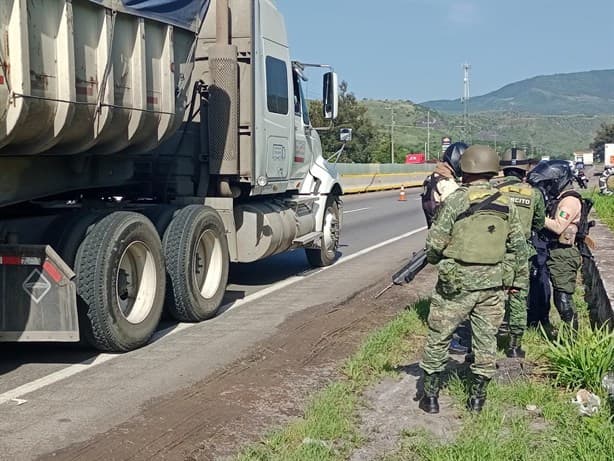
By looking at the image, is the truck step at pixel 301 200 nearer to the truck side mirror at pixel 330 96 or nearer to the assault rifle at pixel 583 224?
the truck side mirror at pixel 330 96

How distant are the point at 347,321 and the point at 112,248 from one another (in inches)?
107

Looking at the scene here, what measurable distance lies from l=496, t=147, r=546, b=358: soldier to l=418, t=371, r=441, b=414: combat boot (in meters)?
1.33

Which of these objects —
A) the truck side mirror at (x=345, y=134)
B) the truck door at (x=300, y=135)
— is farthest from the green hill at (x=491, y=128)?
the truck door at (x=300, y=135)

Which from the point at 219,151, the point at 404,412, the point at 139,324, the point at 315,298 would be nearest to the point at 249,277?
the point at 315,298

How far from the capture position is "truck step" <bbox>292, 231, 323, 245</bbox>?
1020 centimetres

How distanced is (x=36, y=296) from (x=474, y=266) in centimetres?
310

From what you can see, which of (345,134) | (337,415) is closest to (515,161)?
(337,415)

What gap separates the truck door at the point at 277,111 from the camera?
9.01 meters

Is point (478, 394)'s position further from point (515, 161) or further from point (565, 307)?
point (515, 161)

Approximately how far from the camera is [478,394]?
187 inches

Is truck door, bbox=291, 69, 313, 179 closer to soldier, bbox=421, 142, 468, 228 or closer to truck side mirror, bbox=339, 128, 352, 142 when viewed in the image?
truck side mirror, bbox=339, 128, 352, 142

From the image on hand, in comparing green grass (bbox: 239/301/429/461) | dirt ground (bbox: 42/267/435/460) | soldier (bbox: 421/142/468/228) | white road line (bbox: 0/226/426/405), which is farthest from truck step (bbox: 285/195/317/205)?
green grass (bbox: 239/301/429/461)

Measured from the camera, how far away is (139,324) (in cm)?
636

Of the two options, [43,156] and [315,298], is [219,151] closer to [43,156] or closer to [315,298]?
[315,298]
